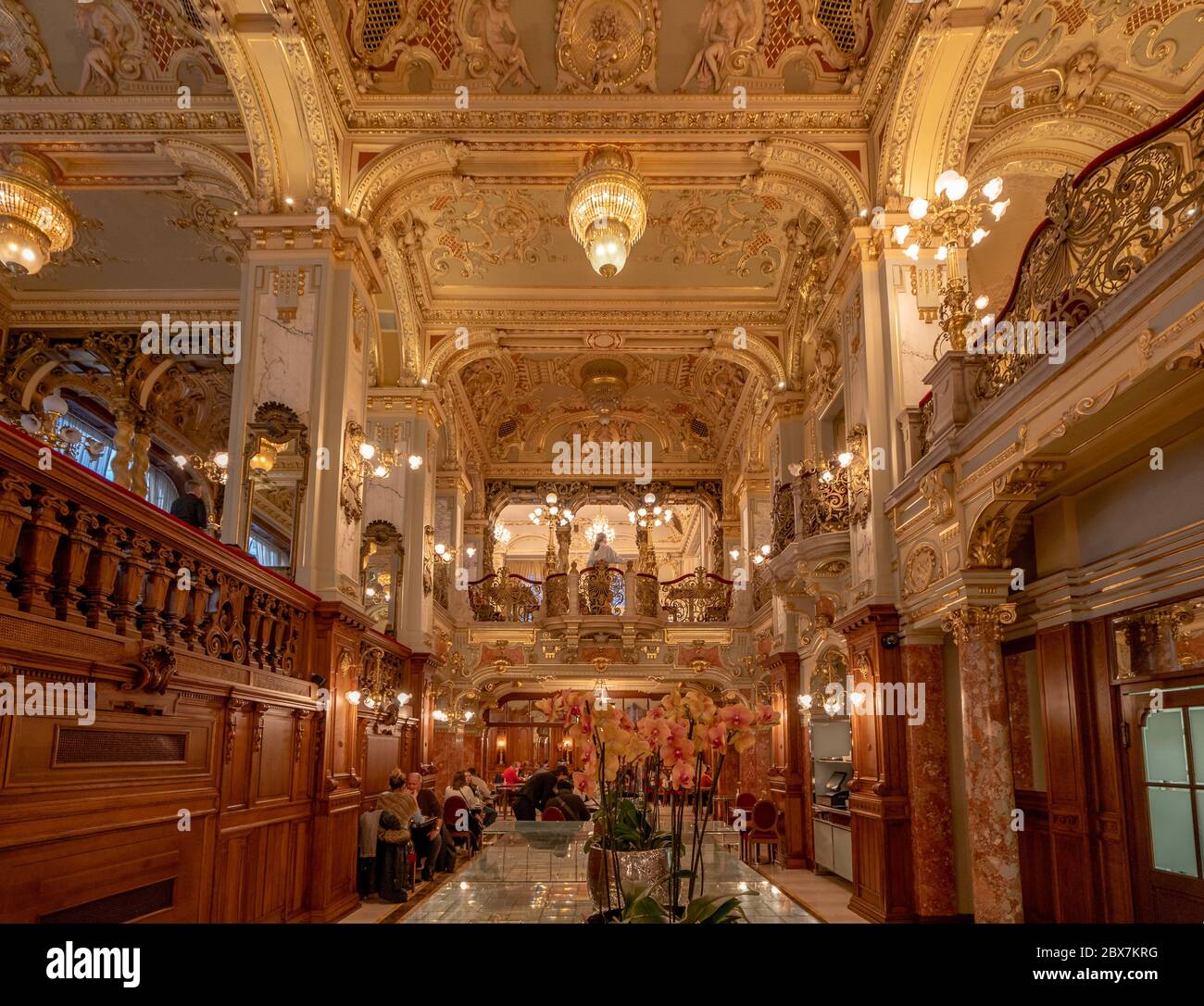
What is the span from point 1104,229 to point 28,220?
808 centimetres

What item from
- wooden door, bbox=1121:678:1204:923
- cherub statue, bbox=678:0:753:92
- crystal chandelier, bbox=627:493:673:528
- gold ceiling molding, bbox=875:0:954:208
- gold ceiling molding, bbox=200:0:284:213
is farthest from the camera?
crystal chandelier, bbox=627:493:673:528

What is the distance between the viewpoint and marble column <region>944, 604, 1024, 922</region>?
659cm

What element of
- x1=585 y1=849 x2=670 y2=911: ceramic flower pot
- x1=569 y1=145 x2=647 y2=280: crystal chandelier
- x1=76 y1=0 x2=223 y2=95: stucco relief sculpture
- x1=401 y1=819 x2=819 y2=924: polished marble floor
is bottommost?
x1=401 y1=819 x2=819 y2=924: polished marble floor

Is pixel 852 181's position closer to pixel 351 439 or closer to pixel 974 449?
pixel 974 449

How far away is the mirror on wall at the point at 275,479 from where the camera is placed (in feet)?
27.7

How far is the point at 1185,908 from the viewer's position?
5742 millimetres

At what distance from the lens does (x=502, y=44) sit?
9188 millimetres

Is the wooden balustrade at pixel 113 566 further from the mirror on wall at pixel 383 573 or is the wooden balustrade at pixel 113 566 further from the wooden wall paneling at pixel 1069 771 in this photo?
the wooden wall paneling at pixel 1069 771

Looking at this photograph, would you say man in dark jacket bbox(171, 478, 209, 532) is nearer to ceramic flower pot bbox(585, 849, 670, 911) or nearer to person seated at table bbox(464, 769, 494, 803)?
ceramic flower pot bbox(585, 849, 670, 911)

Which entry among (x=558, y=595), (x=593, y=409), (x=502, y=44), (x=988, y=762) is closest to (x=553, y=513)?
(x=558, y=595)

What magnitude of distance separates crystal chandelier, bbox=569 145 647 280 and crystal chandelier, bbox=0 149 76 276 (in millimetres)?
4545

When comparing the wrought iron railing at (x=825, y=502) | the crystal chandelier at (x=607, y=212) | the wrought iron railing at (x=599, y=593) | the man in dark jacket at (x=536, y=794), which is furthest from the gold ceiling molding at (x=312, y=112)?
the wrought iron railing at (x=599, y=593)

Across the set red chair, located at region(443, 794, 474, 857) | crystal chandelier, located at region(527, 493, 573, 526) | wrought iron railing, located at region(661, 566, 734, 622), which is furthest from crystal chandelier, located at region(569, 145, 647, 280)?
crystal chandelier, located at region(527, 493, 573, 526)

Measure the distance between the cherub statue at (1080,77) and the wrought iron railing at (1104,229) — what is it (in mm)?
4357
